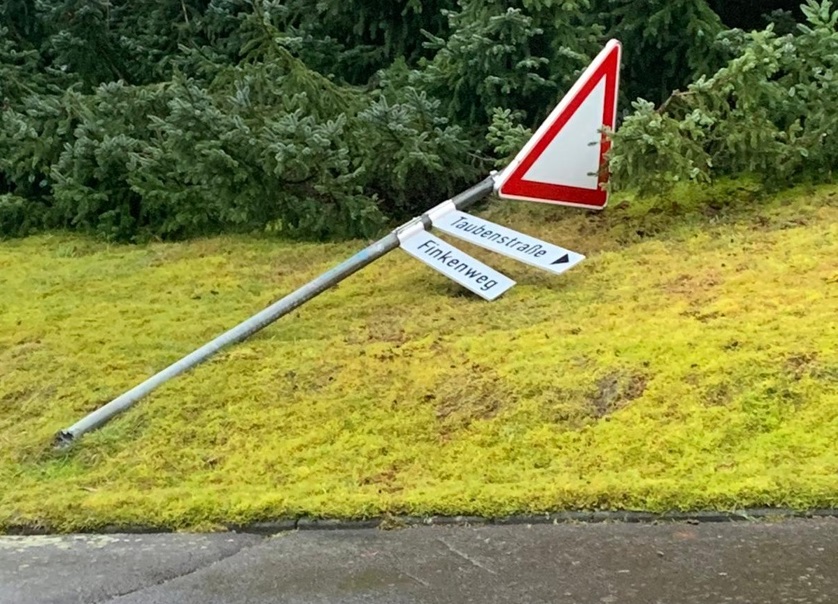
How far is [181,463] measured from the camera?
12.1 feet

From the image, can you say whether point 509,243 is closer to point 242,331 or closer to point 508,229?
point 508,229

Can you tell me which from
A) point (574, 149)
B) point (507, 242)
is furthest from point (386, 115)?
point (507, 242)

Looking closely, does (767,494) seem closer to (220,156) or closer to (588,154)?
(588,154)

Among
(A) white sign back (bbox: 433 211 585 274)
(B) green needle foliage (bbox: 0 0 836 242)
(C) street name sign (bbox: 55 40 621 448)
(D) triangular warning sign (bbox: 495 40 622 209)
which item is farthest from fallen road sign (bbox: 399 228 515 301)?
(B) green needle foliage (bbox: 0 0 836 242)

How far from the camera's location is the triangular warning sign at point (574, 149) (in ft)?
17.5

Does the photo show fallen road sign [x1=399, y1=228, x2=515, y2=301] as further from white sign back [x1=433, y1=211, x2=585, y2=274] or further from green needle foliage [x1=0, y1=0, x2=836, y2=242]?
green needle foliage [x1=0, y1=0, x2=836, y2=242]

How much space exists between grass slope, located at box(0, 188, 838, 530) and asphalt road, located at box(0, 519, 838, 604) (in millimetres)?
128

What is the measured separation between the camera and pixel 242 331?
4539mm

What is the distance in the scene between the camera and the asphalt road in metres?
2.66

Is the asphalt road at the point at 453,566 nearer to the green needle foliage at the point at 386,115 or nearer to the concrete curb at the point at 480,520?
the concrete curb at the point at 480,520

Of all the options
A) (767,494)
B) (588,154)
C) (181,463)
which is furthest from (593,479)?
(588,154)

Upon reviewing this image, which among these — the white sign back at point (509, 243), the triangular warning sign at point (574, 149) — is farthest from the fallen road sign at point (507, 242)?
the triangular warning sign at point (574, 149)

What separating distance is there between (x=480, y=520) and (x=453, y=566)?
11.1 inches

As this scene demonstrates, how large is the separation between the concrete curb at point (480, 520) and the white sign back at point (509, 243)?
181 centimetres
